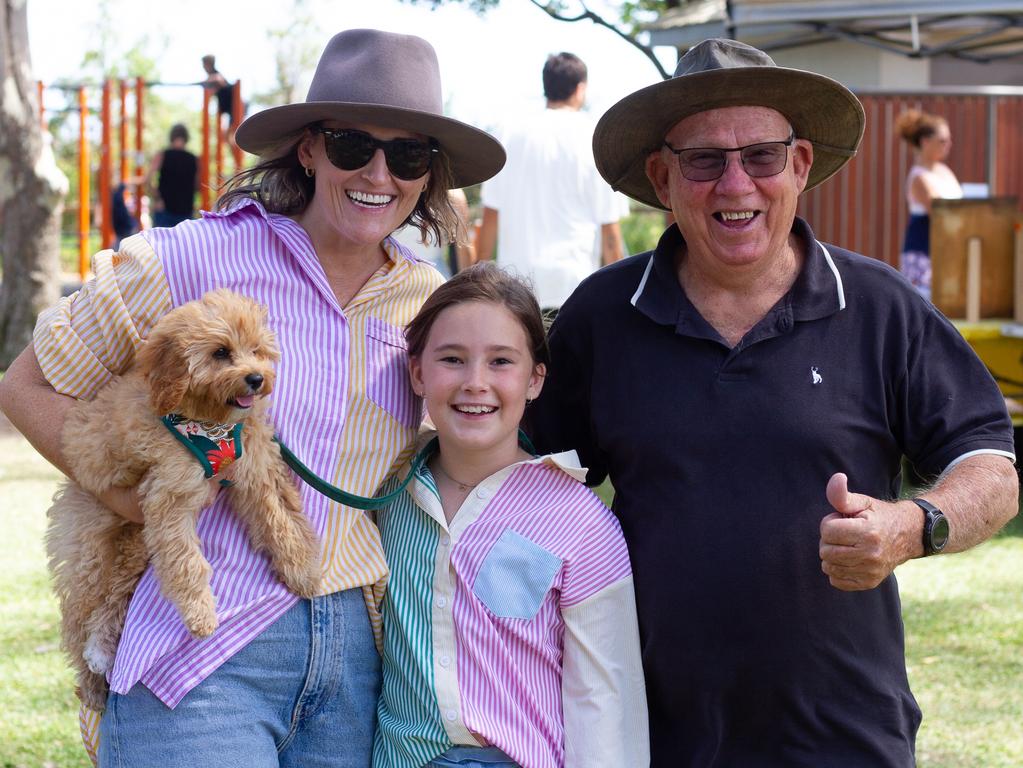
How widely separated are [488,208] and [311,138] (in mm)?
5108

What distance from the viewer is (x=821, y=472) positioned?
2891 millimetres

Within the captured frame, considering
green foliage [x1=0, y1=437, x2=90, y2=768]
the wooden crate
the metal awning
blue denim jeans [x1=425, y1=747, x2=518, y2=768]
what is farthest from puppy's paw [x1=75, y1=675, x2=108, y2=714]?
the metal awning

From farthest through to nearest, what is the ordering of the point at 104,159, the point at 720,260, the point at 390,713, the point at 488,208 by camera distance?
1. the point at 104,159
2. the point at 488,208
3. the point at 720,260
4. the point at 390,713

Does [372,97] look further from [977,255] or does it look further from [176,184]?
[176,184]

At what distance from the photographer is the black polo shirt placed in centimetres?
288

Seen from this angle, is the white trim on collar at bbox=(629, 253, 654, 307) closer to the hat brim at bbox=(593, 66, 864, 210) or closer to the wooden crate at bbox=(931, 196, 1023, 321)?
the hat brim at bbox=(593, 66, 864, 210)

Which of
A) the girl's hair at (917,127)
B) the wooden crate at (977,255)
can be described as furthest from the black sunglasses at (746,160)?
the girl's hair at (917,127)

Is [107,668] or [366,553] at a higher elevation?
[366,553]

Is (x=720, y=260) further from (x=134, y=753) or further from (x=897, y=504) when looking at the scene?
(x=134, y=753)

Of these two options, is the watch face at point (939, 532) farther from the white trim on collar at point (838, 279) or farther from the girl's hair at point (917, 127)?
the girl's hair at point (917, 127)

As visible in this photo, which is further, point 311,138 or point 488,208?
point 488,208

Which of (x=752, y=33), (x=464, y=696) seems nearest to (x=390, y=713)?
(x=464, y=696)

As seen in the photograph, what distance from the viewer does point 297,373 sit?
2.90 meters

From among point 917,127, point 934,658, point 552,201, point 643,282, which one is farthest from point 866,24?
point 643,282
